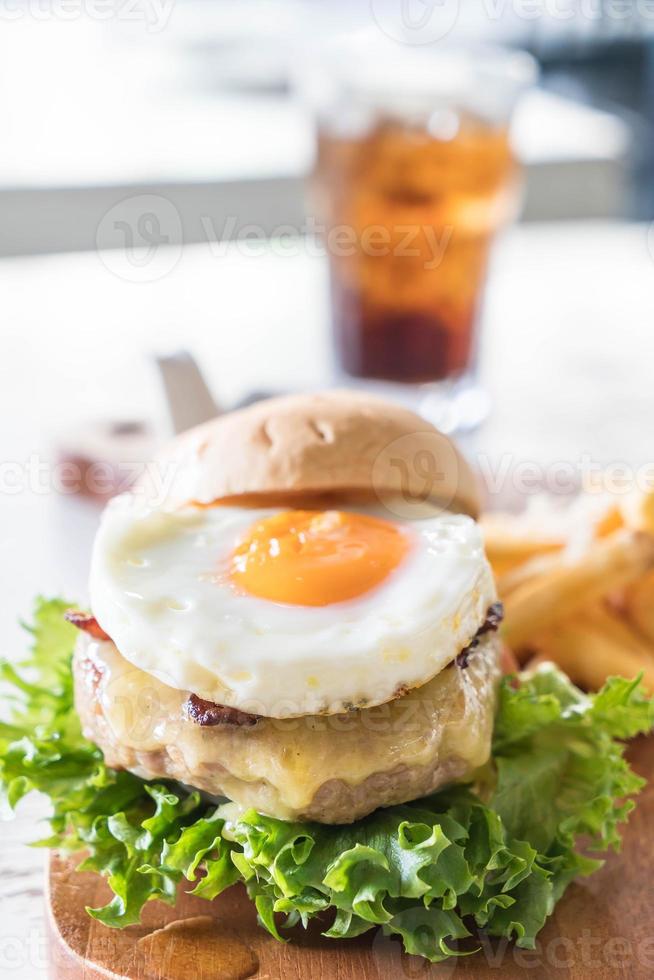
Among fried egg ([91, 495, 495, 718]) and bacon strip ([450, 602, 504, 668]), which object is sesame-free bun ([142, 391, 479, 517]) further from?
bacon strip ([450, 602, 504, 668])

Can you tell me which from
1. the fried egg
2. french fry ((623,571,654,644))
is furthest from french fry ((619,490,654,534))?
the fried egg

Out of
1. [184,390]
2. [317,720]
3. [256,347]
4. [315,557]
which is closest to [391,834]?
[317,720]

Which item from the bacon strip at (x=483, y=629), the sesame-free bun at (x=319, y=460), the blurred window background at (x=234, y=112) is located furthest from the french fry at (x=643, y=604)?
the blurred window background at (x=234, y=112)

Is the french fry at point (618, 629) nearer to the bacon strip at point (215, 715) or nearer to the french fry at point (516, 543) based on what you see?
the french fry at point (516, 543)

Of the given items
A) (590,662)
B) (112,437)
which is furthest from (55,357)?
(590,662)

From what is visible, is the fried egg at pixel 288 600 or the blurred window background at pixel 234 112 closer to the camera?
the fried egg at pixel 288 600
